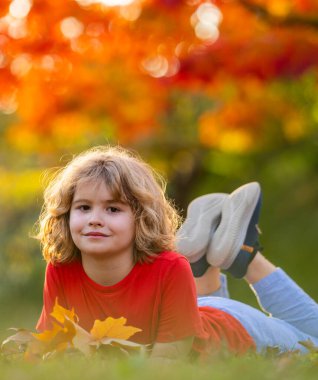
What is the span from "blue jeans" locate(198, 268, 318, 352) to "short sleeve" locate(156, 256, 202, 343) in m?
0.46

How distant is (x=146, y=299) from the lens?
307 centimetres

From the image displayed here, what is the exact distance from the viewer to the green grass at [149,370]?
2121mm

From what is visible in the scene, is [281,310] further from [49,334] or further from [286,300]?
[49,334]

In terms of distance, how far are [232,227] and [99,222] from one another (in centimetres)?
94

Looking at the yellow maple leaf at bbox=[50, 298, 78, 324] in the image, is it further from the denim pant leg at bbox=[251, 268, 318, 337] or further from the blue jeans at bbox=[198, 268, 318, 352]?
the denim pant leg at bbox=[251, 268, 318, 337]

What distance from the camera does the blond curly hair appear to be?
308cm

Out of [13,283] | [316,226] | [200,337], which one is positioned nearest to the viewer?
[200,337]

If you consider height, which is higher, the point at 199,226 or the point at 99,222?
the point at 199,226

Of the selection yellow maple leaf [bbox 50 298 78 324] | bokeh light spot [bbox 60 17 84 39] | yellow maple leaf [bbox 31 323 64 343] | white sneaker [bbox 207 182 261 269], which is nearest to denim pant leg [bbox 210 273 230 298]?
white sneaker [bbox 207 182 261 269]

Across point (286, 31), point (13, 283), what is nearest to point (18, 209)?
point (13, 283)

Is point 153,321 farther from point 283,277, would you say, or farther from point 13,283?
point 13,283

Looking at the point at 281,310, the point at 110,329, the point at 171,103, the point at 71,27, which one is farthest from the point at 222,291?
the point at 171,103

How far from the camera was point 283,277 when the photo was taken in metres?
3.80

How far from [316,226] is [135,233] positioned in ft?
26.4
